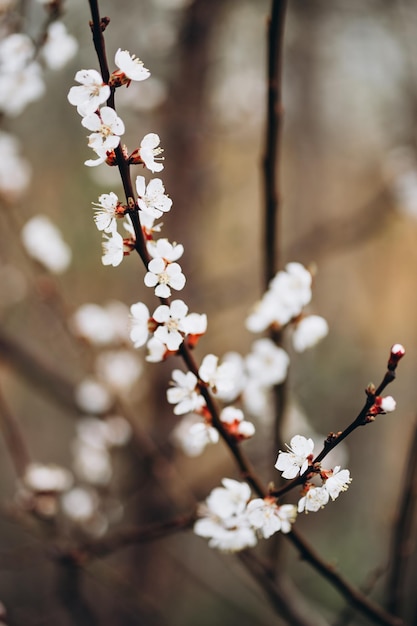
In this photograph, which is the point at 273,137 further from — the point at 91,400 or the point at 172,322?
the point at 91,400

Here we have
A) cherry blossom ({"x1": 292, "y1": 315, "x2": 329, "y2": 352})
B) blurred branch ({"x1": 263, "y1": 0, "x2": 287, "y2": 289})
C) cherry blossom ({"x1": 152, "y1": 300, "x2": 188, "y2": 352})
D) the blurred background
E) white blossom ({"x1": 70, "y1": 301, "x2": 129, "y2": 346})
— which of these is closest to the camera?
cherry blossom ({"x1": 152, "y1": 300, "x2": 188, "y2": 352})

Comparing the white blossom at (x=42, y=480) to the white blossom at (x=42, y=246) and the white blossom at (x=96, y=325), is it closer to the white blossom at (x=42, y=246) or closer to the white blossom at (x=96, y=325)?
the white blossom at (x=96, y=325)

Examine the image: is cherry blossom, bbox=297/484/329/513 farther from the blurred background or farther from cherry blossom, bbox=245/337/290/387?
the blurred background

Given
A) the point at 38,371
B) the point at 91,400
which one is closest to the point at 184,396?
the point at 91,400

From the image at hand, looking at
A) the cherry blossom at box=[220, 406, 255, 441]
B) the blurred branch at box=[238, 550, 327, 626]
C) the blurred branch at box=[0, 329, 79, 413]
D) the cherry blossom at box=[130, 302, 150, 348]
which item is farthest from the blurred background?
the cherry blossom at box=[130, 302, 150, 348]

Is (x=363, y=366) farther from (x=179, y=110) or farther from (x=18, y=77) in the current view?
(x=18, y=77)

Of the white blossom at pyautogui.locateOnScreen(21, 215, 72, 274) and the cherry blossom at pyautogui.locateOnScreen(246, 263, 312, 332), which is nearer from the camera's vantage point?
the cherry blossom at pyautogui.locateOnScreen(246, 263, 312, 332)

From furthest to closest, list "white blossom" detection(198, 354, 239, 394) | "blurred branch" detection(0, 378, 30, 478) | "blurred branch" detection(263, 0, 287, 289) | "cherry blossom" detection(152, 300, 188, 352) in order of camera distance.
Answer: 1. "blurred branch" detection(0, 378, 30, 478)
2. "blurred branch" detection(263, 0, 287, 289)
3. "white blossom" detection(198, 354, 239, 394)
4. "cherry blossom" detection(152, 300, 188, 352)
